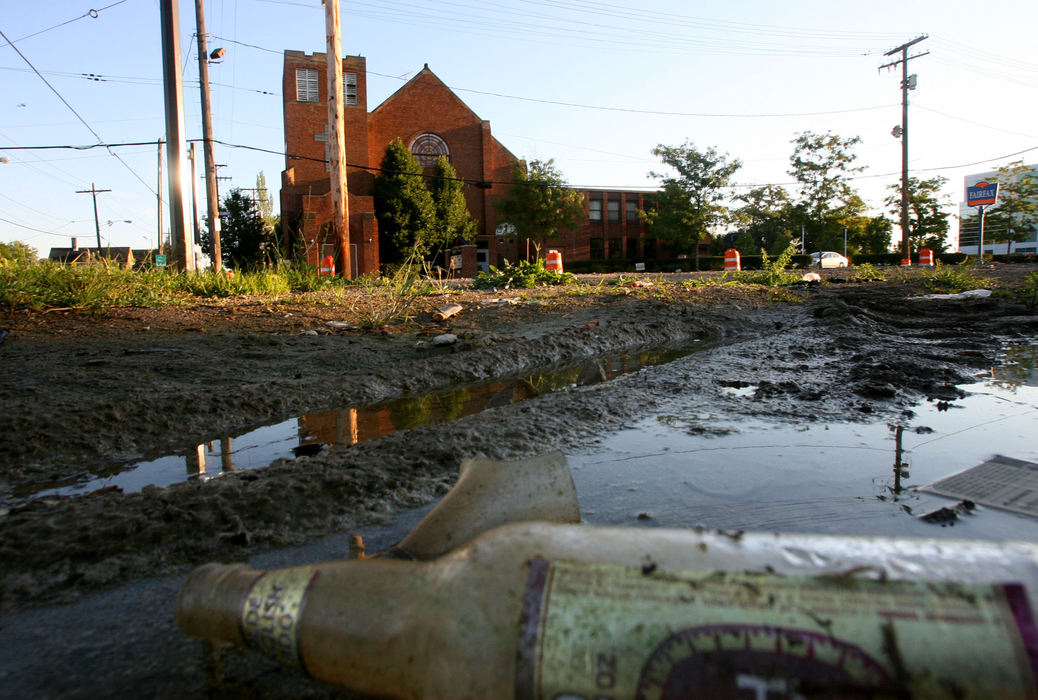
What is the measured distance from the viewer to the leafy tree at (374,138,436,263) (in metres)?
31.2

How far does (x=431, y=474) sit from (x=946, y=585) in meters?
1.89

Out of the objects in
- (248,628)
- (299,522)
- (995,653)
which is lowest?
(299,522)

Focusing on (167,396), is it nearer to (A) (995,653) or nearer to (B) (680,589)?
(B) (680,589)

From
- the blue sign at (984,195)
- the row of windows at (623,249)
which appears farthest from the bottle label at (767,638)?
the row of windows at (623,249)

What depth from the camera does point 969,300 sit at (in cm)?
903

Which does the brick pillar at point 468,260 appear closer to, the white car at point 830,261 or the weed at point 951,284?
the weed at point 951,284

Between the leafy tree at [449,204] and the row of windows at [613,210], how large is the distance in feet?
41.1

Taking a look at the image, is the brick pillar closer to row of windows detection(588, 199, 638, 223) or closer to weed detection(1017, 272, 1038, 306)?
row of windows detection(588, 199, 638, 223)

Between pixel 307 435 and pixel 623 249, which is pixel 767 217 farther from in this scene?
pixel 307 435

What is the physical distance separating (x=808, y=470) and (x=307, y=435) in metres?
2.44

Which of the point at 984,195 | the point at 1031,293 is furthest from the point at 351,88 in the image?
the point at 984,195

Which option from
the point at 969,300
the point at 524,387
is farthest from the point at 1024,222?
the point at 524,387

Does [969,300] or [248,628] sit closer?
[248,628]

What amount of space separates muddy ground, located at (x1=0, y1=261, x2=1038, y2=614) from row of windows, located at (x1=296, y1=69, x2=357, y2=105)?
2643 centimetres
